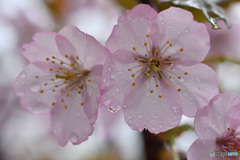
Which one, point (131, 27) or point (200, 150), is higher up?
point (131, 27)

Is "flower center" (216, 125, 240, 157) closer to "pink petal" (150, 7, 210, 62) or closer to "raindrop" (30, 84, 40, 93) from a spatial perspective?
"pink petal" (150, 7, 210, 62)

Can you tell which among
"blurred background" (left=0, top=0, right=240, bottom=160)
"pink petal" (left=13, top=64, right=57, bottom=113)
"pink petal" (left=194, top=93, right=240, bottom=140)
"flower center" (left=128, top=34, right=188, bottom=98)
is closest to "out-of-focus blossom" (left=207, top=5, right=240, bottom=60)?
"blurred background" (left=0, top=0, right=240, bottom=160)

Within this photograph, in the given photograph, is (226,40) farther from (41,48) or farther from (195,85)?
(41,48)

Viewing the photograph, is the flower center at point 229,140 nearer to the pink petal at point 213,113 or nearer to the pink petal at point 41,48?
the pink petal at point 213,113

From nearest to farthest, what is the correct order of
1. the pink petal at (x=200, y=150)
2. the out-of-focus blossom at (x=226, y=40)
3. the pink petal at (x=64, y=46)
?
the pink petal at (x=200, y=150), the pink petal at (x=64, y=46), the out-of-focus blossom at (x=226, y=40)

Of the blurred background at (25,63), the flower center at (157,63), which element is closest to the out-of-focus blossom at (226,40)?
the blurred background at (25,63)

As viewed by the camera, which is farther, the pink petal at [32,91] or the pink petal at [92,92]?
the pink petal at [32,91]

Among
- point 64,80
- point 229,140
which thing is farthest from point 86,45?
point 229,140
